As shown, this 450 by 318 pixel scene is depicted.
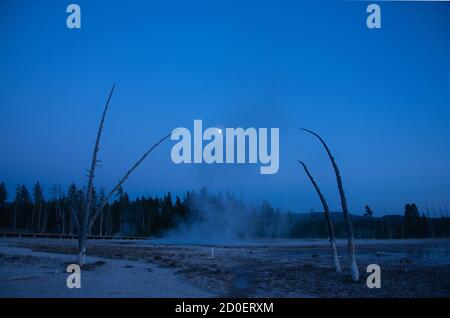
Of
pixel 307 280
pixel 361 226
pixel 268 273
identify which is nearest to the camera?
pixel 307 280

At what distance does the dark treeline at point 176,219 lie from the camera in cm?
7475

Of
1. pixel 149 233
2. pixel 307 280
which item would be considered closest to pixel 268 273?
pixel 307 280

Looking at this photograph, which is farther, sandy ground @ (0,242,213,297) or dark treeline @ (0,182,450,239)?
dark treeline @ (0,182,450,239)

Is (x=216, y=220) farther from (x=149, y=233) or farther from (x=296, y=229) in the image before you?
(x=296, y=229)

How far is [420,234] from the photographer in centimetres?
9700

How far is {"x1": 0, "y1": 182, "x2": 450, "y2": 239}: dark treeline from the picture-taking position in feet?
245

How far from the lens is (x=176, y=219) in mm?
83500

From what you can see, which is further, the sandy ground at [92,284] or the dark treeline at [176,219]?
the dark treeline at [176,219]

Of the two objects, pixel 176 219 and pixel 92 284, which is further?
pixel 176 219
